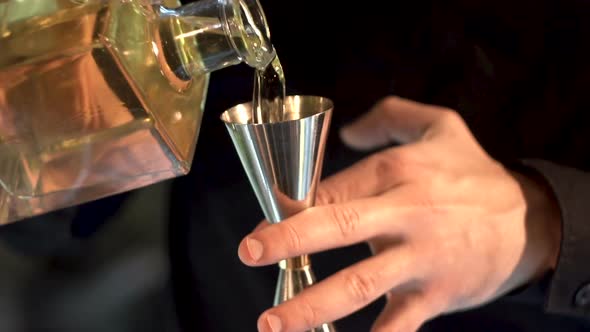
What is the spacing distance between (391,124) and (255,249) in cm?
29

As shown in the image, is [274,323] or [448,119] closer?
[274,323]

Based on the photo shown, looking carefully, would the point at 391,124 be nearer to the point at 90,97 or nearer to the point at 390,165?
the point at 390,165

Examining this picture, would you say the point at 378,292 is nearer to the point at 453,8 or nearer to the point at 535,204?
the point at 535,204

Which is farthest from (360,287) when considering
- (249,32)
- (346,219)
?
(249,32)

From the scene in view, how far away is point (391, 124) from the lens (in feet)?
1.86

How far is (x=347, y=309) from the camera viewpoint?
36 cm

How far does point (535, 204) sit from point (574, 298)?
0.26ft

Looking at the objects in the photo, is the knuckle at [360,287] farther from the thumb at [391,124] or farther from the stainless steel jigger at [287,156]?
the thumb at [391,124]

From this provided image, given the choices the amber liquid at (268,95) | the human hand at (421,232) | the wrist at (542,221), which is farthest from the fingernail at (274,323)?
the wrist at (542,221)

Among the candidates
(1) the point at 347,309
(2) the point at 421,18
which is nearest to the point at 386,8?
(2) the point at 421,18

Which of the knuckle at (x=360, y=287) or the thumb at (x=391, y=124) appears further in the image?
the thumb at (x=391, y=124)

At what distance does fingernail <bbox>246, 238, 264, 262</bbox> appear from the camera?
12.1 inches

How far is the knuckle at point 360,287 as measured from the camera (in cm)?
36

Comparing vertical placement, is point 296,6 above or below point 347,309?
above
